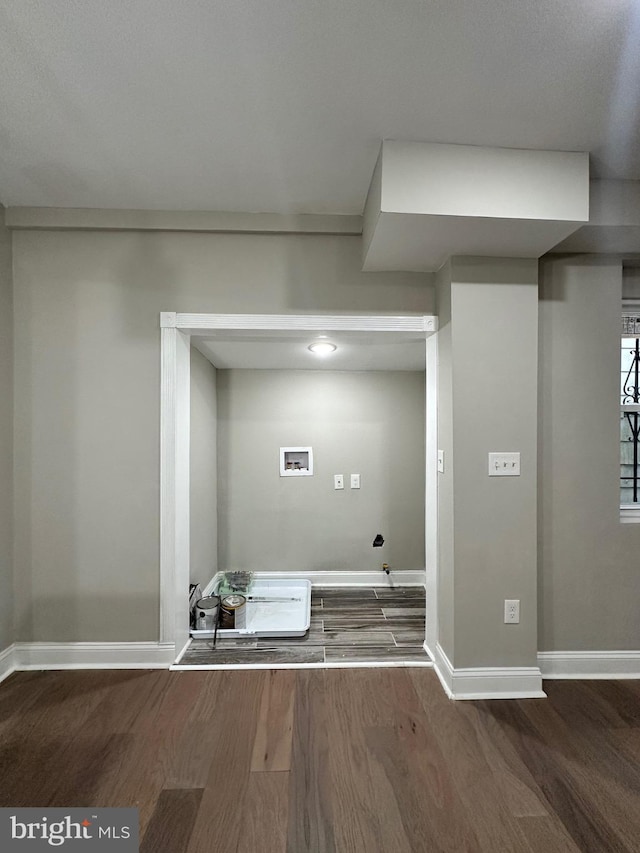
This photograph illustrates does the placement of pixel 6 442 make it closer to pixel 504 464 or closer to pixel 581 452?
pixel 504 464

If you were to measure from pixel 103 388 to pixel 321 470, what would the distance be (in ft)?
6.61

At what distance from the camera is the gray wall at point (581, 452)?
8.07ft

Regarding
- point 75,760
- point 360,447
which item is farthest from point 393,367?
point 75,760

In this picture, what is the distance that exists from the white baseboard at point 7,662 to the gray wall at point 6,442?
0.04 metres

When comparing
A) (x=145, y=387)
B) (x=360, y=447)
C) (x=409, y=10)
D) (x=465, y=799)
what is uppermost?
(x=409, y=10)

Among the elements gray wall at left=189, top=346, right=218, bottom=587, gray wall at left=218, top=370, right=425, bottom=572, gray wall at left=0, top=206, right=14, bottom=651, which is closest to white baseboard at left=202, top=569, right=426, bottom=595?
gray wall at left=218, top=370, right=425, bottom=572

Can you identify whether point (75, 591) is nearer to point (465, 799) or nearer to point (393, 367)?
point (465, 799)

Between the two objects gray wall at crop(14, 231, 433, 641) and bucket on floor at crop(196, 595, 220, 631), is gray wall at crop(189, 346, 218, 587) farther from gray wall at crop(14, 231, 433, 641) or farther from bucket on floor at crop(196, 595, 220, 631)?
gray wall at crop(14, 231, 433, 641)

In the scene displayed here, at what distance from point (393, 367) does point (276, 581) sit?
83.1 inches

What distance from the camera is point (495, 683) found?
2262mm

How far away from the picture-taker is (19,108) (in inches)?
67.2

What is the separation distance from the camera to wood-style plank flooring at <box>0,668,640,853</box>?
58.1 inches

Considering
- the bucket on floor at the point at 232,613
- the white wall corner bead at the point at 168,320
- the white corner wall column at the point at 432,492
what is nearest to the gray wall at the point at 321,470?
the bucket on floor at the point at 232,613

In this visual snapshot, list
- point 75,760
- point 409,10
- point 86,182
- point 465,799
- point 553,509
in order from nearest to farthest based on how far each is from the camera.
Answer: point 409,10
point 465,799
point 75,760
point 86,182
point 553,509
